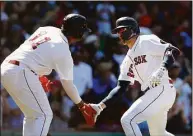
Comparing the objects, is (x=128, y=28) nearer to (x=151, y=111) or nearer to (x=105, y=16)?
(x=151, y=111)

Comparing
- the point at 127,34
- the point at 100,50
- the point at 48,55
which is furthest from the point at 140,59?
the point at 100,50

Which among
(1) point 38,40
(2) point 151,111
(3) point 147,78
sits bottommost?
(2) point 151,111

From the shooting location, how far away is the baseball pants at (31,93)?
681cm

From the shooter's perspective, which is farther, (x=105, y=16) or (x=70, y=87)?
(x=105, y=16)

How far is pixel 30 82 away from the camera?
22.4 ft

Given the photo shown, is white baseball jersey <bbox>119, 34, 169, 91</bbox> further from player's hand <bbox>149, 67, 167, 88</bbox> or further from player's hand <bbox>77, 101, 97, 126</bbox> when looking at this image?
player's hand <bbox>77, 101, 97, 126</bbox>

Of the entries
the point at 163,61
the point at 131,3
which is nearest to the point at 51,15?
the point at 131,3

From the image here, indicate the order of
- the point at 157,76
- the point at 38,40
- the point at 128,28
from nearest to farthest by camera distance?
the point at 38,40, the point at 157,76, the point at 128,28

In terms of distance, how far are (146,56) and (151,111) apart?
0.74 m

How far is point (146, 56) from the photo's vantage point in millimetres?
7672

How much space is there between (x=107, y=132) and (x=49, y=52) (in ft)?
13.0

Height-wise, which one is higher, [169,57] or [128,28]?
[128,28]

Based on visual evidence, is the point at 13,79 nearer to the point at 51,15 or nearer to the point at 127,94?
the point at 127,94

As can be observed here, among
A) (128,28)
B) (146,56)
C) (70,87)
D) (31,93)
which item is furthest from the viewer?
(128,28)
